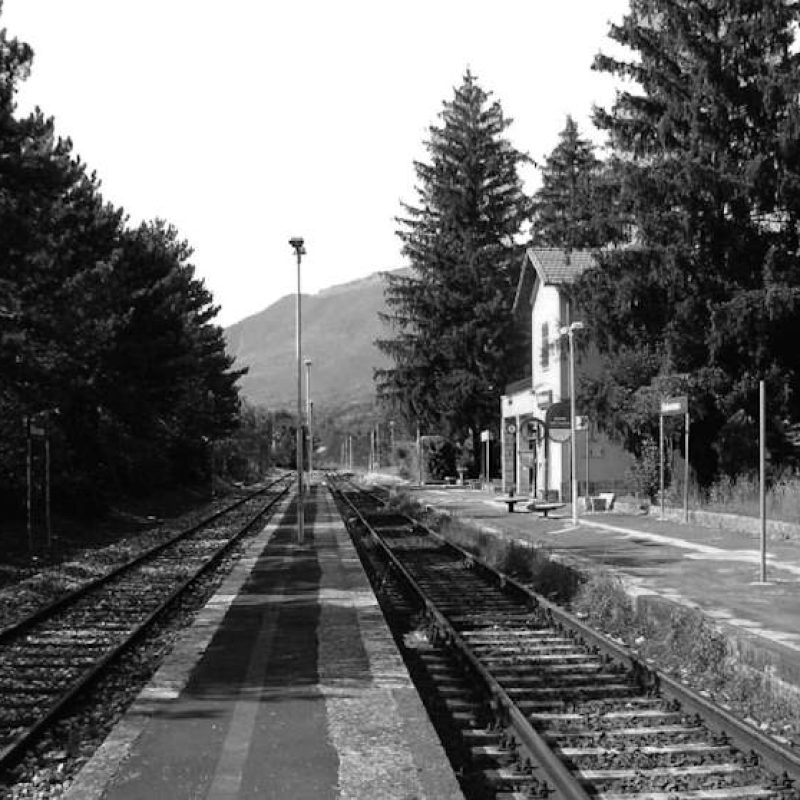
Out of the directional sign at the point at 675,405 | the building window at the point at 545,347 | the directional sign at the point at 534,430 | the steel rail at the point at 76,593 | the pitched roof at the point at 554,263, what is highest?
the pitched roof at the point at 554,263

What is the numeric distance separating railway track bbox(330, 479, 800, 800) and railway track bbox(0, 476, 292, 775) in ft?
9.44

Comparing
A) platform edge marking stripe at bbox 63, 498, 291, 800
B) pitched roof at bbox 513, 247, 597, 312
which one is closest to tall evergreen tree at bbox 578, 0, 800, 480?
pitched roof at bbox 513, 247, 597, 312

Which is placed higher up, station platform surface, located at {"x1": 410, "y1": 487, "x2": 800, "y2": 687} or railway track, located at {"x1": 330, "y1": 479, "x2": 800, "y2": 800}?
station platform surface, located at {"x1": 410, "y1": 487, "x2": 800, "y2": 687}

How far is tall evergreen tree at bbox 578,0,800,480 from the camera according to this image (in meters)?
23.6

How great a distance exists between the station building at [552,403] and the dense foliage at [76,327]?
12.7 metres

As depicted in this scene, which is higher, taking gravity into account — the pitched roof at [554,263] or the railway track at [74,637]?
the pitched roof at [554,263]

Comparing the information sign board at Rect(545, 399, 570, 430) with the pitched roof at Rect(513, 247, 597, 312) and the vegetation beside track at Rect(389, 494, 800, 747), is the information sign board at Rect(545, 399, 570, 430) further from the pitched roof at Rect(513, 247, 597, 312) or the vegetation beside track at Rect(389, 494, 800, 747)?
the vegetation beside track at Rect(389, 494, 800, 747)

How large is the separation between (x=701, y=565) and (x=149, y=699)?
9.86 meters

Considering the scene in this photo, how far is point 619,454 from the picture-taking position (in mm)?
36406

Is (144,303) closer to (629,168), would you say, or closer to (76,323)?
(76,323)

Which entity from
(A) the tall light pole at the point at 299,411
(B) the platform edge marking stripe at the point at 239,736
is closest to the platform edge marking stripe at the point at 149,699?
(B) the platform edge marking stripe at the point at 239,736

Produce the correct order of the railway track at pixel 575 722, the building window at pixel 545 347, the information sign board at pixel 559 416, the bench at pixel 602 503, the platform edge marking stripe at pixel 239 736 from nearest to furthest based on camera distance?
the platform edge marking stripe at pixel 239 736 → the railway track at pixel 575 722 → the information sign board at pixel 559 416 → the bench at pixel 602 503 → the building window at pixel 545 347

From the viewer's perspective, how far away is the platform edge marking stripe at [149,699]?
5699mm

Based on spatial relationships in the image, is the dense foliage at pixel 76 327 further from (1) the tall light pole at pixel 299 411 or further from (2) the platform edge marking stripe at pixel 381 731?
(2) the platform edge marking stripe at pixel 381 731
